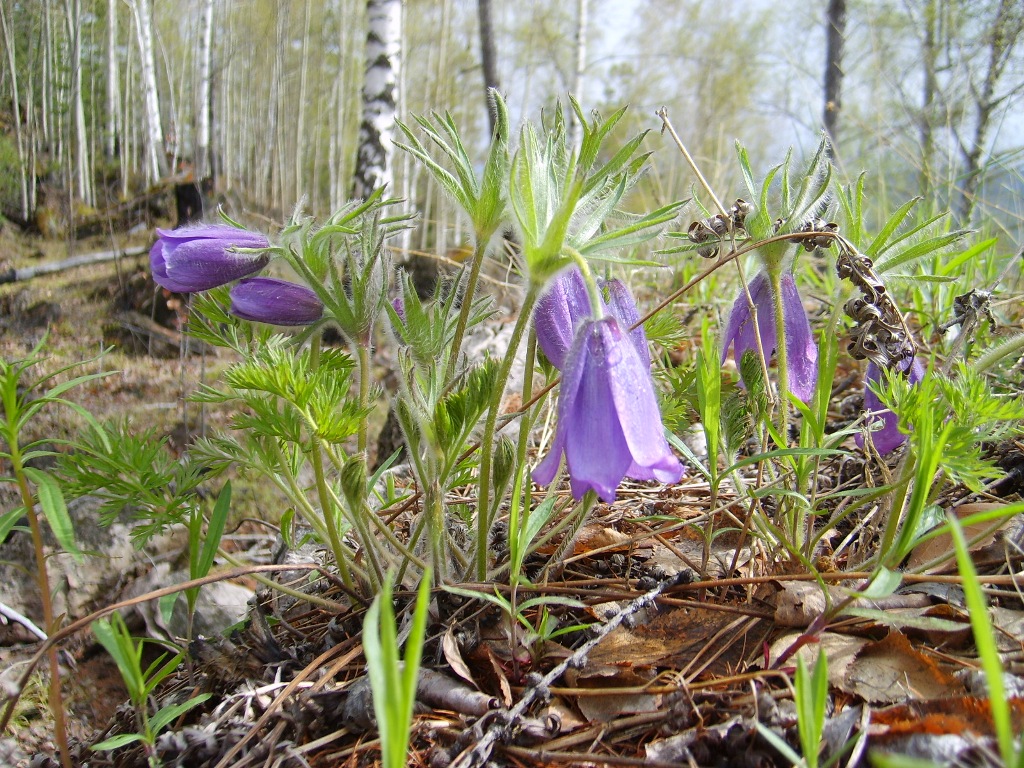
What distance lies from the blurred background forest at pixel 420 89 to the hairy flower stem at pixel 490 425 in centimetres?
62

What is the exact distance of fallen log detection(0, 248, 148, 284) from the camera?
5.22m

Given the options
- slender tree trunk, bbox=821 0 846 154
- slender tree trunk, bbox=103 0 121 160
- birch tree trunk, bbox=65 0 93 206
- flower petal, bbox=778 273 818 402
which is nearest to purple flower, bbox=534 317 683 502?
flower petal, bbox=778 273 818 402

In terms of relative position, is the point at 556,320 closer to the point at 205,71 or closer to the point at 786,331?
the point at 786,331

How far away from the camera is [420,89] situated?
13.1 metres

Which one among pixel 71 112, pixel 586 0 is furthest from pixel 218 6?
pixel 586 0

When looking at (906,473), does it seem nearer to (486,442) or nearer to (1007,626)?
(1007,626)

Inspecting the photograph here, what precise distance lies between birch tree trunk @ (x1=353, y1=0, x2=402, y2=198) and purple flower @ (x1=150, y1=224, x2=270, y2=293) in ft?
19.9

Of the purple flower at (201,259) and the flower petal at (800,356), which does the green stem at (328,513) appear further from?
the flower petal at (800,356)

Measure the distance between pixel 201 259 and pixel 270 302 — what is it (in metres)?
0.14

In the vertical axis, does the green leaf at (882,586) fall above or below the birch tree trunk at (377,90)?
below

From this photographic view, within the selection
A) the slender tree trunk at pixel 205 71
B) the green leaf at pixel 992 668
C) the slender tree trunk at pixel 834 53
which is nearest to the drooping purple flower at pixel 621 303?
the green leaf at pixel 992 668

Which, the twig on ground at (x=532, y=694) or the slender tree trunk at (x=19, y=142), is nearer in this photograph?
the twig on ground at (x=532, y=694)

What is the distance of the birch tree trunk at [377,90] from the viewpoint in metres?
6.89

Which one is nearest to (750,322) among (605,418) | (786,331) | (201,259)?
(786,331)
